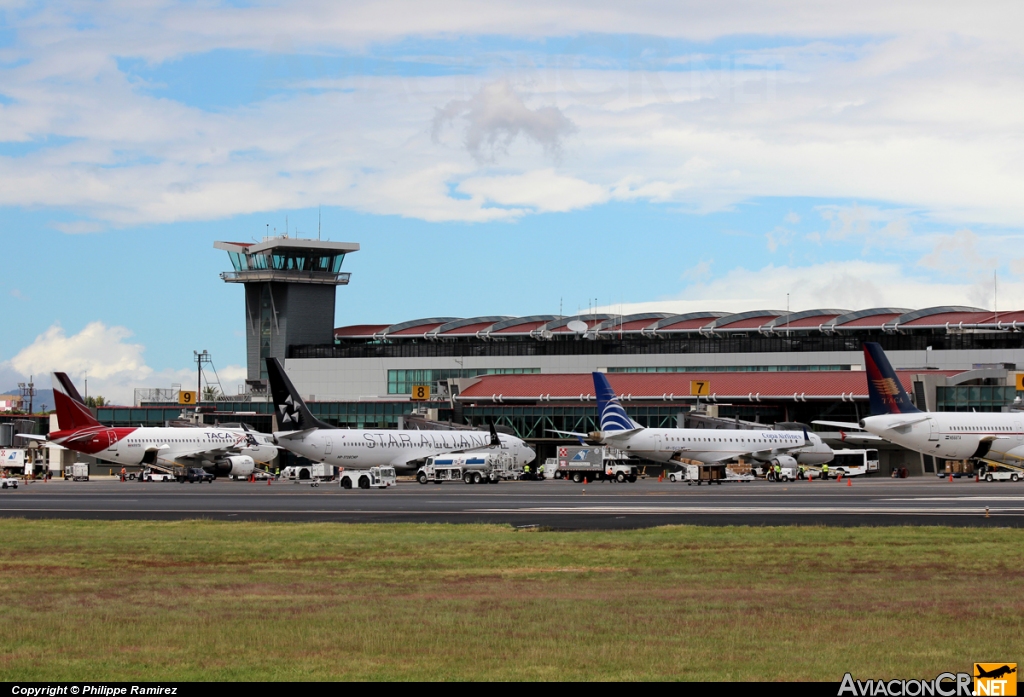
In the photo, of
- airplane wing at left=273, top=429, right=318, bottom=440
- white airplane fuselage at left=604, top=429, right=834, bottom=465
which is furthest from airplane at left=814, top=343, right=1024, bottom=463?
airplane wing at left=273, top=429, right=318, bottom=440

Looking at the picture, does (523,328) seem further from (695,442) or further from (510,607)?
(510,607)

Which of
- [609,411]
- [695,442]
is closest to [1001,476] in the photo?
[695,442]

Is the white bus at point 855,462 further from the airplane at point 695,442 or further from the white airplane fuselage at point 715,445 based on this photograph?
the airplane at point 695,442

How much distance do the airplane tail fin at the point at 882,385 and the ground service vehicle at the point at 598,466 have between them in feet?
70.8

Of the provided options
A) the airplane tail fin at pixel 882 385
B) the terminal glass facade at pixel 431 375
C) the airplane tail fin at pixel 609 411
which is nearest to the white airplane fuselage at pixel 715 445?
the airplane tail fin at pixel 609 411

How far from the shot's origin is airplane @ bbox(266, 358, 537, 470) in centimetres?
7881

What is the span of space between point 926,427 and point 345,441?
129ft

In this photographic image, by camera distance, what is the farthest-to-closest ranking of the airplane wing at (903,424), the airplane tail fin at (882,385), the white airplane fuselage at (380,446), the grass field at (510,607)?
the white airplane fuselage at (380,446) < the airplane wing at (903,424) < the airplane tail fin at (882,385) < the grass field at (510,607)

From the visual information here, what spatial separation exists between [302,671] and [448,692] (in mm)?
2197

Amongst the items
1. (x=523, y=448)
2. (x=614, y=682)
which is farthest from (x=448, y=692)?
(x=523, y=448)

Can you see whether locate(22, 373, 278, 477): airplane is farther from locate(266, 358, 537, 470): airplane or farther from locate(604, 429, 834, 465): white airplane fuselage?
locate(604, 429, 834, 465): white airplane fuselage

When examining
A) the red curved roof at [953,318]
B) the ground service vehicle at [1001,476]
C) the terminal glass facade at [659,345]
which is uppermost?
the red curved roof at [953,318]

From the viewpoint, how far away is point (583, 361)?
142 metres

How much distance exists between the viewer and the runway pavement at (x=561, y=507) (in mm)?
39469
